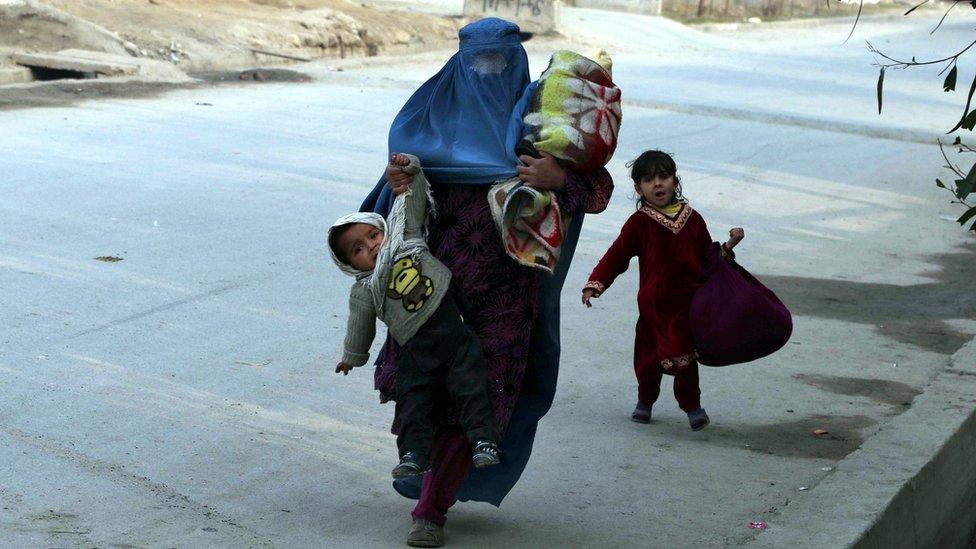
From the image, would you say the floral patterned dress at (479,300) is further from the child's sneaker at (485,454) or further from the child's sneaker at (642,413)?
the child's sneaker at (642,413)

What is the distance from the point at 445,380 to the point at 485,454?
0.82 feet

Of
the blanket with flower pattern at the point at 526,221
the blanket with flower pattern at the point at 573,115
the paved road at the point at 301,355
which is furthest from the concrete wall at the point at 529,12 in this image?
the blanket with flower pattern at the point at 526,221

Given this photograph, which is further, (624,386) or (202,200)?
(202,200)

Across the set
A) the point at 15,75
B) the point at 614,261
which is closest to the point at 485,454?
the point at 614,261

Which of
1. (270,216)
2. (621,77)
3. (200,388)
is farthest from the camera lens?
(621,77)

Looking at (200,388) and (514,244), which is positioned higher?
(514,244)

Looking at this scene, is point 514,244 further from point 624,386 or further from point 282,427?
point 624,386

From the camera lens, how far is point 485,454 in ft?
12.3

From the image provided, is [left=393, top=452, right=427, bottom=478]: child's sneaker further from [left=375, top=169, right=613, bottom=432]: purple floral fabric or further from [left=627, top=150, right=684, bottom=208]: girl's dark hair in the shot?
[left=627, top=150, right=684, bottom=208]: girl's dark hair

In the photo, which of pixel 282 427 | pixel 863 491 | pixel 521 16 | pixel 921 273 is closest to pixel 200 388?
pixel 282 427

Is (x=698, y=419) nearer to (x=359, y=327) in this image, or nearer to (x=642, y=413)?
(x=642, y=413)

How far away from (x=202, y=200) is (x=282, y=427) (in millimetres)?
4470

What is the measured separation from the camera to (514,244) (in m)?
3.88

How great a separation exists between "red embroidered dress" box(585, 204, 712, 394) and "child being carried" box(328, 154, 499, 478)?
1377mm
